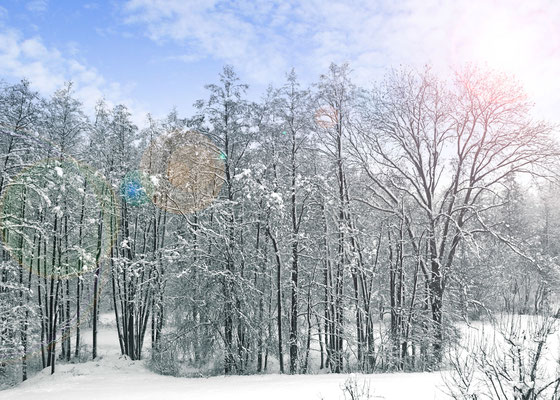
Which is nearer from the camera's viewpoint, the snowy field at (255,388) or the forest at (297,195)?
the snowy field at (255,388)

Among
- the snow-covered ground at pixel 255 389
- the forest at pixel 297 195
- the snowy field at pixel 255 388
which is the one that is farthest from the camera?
the forest at pixel 297 195

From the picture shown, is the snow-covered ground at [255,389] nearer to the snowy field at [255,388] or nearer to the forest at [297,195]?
the snowy field at [255,388]

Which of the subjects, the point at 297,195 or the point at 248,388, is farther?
the point at 297,195

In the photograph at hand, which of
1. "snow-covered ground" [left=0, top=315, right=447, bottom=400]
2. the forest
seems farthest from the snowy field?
the forest

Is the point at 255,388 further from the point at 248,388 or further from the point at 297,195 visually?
the point at 297,195

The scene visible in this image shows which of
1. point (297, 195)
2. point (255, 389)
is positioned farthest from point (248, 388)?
Result: point (297, 195)

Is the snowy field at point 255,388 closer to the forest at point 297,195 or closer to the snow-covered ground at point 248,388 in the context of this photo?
the snow-covered ground at point 248,388

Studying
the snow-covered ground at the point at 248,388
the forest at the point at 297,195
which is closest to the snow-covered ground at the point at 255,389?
the snow-covered ground at the point at 248,388

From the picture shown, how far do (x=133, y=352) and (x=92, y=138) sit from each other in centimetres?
1227

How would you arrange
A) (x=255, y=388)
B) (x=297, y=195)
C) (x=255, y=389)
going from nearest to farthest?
(x=255, y=389)
(x=255, y=388)
(x=297, y=195)

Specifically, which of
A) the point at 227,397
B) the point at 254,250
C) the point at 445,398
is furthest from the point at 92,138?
the point at 445,398

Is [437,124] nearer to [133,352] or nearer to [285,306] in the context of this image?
[285,306]

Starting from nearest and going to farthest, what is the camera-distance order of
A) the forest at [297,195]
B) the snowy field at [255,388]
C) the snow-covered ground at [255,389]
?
the snowy field at [255,388]
the snow-covered ground at [255,389]
the forest at [297,195]

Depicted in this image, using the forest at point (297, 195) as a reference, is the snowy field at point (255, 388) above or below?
below
